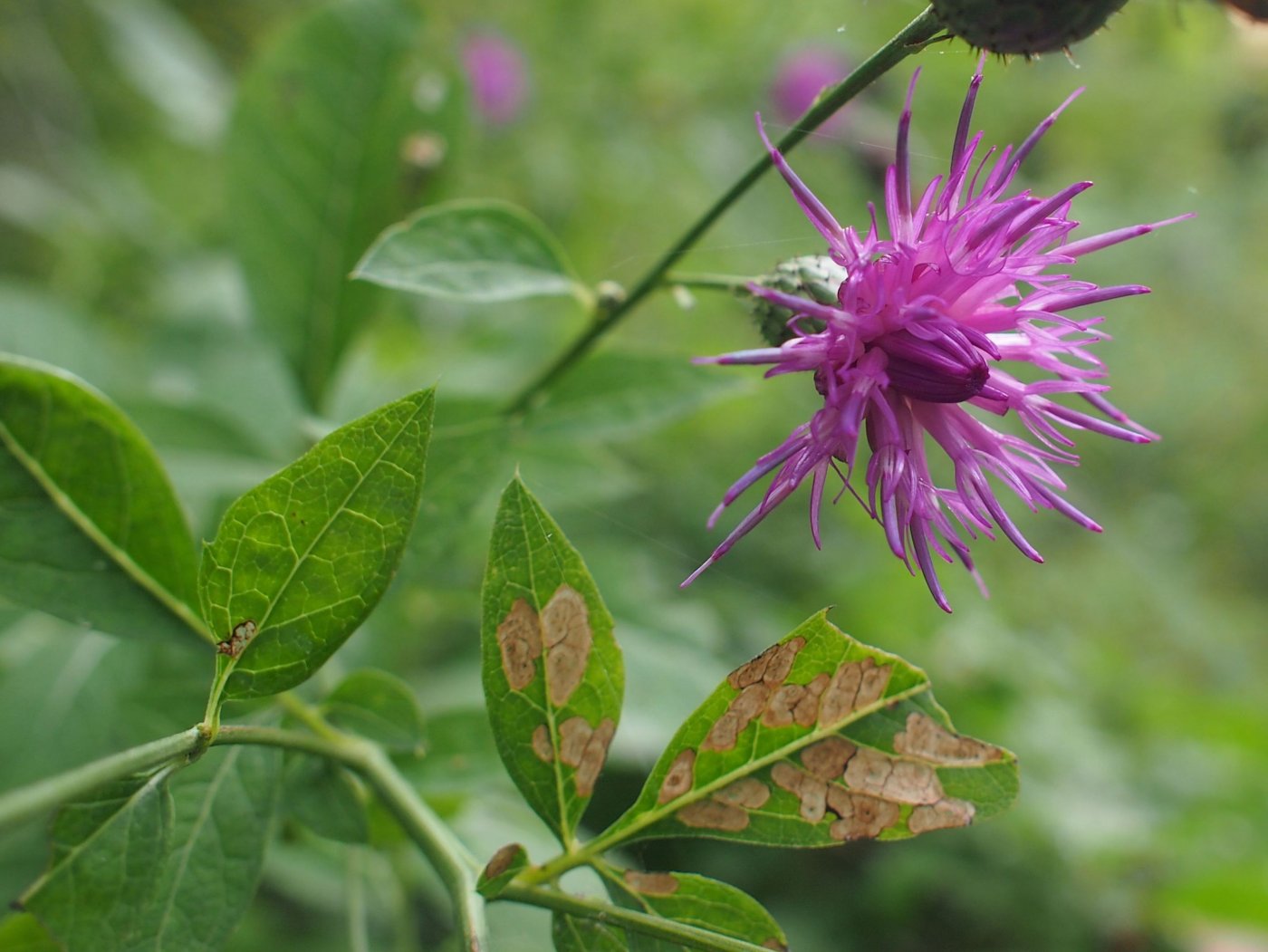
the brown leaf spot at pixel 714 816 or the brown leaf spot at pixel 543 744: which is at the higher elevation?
the brown leaf spot at pixel 543 744

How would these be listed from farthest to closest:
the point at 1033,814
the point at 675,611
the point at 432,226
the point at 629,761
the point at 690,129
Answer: the point at 690,129
the point at 1033,814
the point at 675,611
the point at 629,761
the point at 432,226

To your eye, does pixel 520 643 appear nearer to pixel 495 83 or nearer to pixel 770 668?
pixel 770 668

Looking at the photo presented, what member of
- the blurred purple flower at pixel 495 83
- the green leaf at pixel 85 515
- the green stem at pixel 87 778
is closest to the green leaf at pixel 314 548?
the green stem at pixel 87 778

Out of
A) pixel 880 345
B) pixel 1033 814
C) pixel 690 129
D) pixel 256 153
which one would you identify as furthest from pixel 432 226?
pixel 690 129

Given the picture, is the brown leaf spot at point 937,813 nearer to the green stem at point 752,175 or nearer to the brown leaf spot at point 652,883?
the brown leaf spot at point 652,883

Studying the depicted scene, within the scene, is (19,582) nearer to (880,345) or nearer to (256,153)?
(880,345)

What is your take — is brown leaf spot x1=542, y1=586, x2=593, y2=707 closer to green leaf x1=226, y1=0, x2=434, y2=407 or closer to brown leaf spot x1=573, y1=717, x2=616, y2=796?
brown leaf spot x1=573, y1=717, x2=616, y2=796
